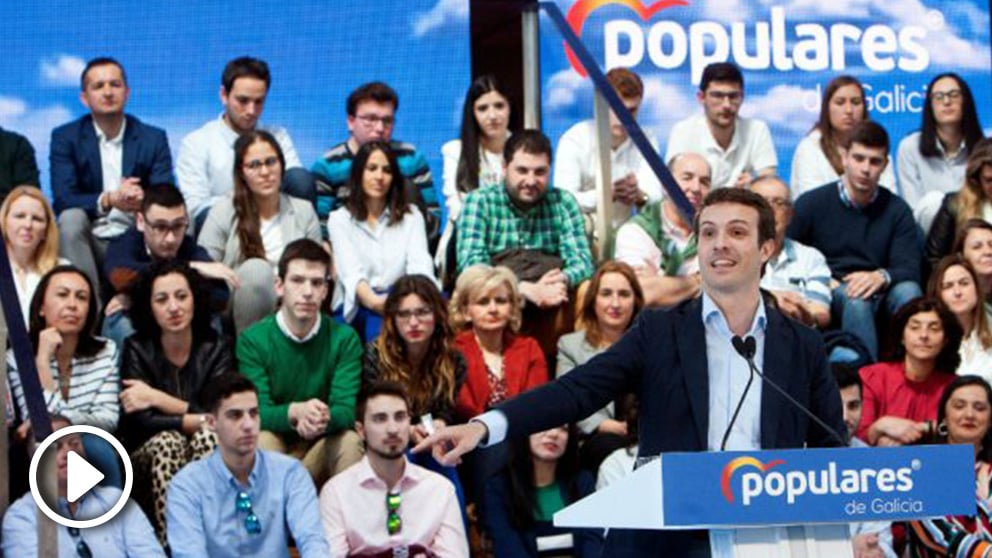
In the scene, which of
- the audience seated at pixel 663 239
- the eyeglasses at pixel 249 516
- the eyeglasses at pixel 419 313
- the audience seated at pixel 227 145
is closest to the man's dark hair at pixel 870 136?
the audience seated at pixel 663 239

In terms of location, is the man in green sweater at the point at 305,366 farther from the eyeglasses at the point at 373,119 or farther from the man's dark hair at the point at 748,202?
the man's dark hair at the point at 748,202

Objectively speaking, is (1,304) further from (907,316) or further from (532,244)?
(907,316)

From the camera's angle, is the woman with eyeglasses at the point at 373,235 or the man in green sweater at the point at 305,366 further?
the woman with eyeglasses at the point at 373,235

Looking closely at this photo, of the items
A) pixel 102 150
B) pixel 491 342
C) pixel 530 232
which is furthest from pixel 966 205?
pixel 102 150

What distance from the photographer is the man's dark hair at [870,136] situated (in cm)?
793

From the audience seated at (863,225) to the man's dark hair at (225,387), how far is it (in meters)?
2.80

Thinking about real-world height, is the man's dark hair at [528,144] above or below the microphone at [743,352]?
above

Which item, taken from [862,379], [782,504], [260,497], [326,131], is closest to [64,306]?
[260,497]

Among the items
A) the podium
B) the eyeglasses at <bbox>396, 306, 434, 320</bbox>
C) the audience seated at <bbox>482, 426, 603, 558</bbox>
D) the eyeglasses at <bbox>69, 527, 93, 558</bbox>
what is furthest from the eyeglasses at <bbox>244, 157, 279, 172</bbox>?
the podium

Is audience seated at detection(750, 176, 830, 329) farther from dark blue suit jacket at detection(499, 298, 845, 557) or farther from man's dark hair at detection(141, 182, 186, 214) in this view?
dark blue suit jacket at detection(499, 298, 845, 557)

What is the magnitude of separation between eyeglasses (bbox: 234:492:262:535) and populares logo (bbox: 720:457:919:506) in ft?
9.80

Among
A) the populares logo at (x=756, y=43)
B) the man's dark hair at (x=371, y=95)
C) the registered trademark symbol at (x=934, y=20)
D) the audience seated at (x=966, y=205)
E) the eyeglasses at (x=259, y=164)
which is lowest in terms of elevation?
the audience seated at (x=966, y=205)

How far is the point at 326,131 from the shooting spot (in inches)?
320

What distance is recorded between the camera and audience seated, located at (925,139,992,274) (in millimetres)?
7969
